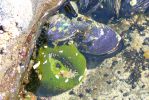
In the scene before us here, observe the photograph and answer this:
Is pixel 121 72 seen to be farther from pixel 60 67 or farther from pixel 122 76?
pixel 60 67

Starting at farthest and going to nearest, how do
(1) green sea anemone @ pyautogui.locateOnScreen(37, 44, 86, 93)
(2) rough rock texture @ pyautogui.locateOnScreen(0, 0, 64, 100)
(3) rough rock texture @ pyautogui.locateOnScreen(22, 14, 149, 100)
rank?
(3) rough rock texture @ pyautogui.locateOnScreen(22, 14, 149, 100) → (1) green sea anemone @ pyautogui.locateOnScreen(37, 44, 86, 93) → (2) rough rock texture @ pyautogui.locateOnScreen(0, 0, 64, 100)

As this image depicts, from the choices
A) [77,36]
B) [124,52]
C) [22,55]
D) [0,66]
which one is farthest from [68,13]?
[0,66]

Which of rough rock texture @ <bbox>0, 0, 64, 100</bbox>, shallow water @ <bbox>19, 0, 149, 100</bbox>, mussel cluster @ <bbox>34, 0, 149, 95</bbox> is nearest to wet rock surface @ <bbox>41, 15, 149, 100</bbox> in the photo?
shallow water @ <bbox>19, 0, 149, 100</bbox>

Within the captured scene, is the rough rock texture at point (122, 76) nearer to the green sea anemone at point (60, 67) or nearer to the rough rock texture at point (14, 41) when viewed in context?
the green sea anemone at point (60, 67)

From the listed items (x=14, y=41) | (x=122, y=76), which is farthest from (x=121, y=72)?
(x=14, y=41)

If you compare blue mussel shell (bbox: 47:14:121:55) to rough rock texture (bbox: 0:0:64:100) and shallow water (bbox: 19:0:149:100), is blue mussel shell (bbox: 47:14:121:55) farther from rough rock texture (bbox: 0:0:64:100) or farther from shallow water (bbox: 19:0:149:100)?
rough rock texture (bbox: 0:0:64:100)

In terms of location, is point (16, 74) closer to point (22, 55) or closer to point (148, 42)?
point (22, 55)
